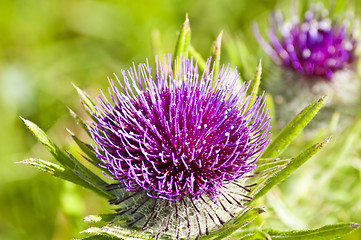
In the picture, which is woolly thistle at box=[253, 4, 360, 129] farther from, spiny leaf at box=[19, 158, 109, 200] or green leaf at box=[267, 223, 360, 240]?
spiny leaf at box=[19, 158, 109, 200]

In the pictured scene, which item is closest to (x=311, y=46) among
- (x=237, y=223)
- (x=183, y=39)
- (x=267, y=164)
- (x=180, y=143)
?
(x=183, y=39)

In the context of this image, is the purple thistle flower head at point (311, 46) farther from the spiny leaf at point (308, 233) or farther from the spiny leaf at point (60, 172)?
the spiny leaf at point (60, 172)

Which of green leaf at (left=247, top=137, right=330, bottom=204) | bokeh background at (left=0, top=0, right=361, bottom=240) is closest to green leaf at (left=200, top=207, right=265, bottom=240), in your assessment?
green leaf at (left=247, top=137, right=330, bottom=204)

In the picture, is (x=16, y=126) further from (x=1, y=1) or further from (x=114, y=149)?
(x=114, y=149)

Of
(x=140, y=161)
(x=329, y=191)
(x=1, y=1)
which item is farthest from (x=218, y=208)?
(x=1, y=1)

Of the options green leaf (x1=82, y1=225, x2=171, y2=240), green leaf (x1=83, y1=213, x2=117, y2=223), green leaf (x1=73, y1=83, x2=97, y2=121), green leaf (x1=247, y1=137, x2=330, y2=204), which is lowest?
green leaf (x1=247, y1=137, x2=330, y2=204)

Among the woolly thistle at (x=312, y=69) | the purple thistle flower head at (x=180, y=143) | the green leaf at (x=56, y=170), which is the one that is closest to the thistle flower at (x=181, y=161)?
the purple thistle flower head at (x=180, y=143)
